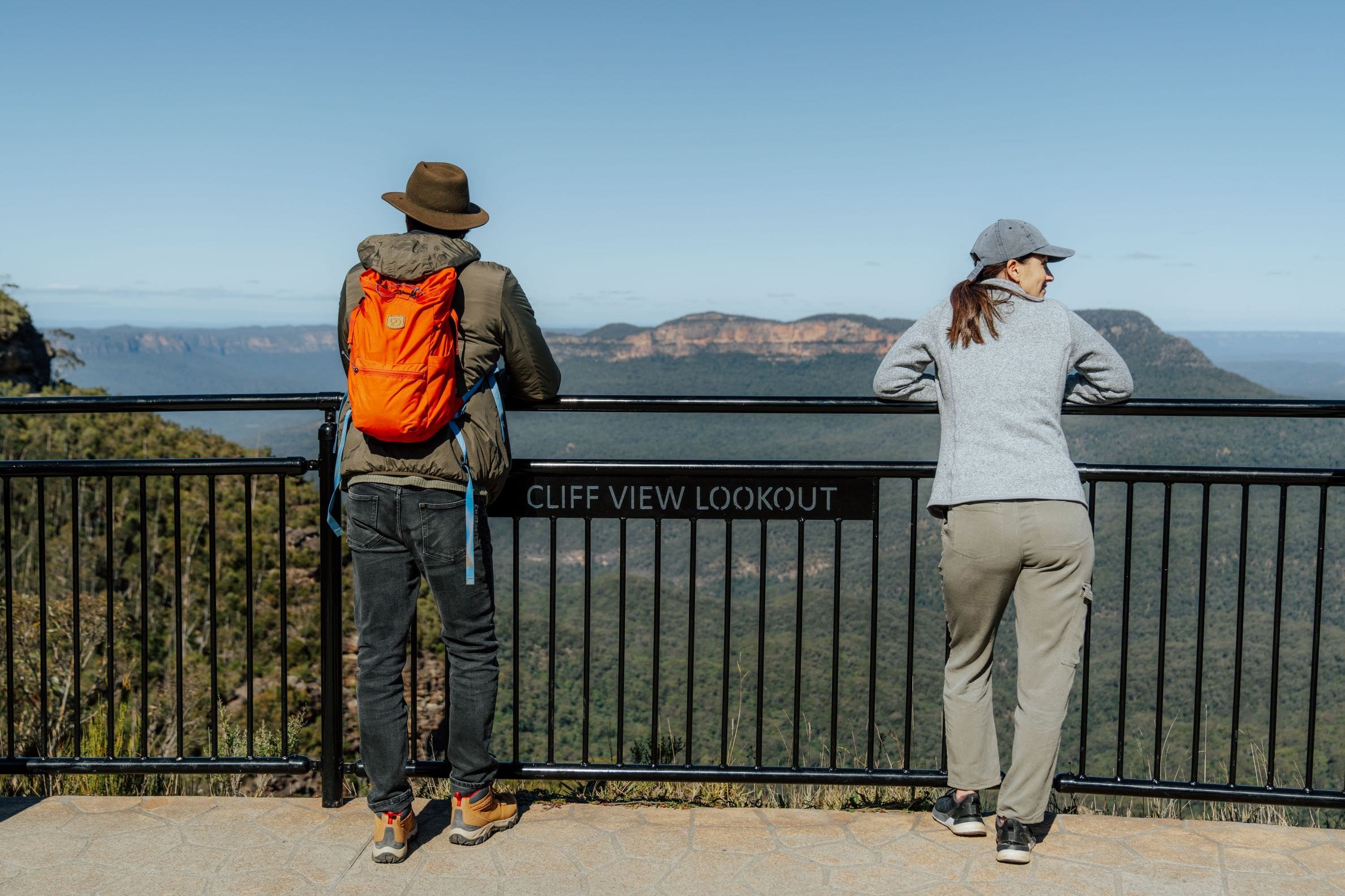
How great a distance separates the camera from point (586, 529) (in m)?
3.56

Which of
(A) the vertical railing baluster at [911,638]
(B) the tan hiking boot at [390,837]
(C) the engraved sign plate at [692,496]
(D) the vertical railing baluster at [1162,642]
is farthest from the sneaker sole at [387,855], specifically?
(D) the vertical railing baluster at [1162,642]

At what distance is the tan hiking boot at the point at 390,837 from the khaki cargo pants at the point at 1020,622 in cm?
164

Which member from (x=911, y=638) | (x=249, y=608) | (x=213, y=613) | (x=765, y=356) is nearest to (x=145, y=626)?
(x=213, y=613)

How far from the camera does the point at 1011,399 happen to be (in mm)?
3141

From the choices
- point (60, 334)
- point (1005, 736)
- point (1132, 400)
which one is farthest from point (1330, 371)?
point (1132, 400)

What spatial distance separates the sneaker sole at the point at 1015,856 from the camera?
10.8ft

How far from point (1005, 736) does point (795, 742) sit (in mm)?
35676

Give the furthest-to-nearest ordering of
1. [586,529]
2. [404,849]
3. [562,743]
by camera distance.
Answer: [562,743] < [586,529] < [404,849]

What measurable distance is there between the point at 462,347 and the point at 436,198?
1.37 ft

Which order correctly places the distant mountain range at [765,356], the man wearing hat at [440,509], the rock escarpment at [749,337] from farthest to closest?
the rock escarpment at [749,337], the distant mountain range at [765,356], the man wearing hat at [440,509]

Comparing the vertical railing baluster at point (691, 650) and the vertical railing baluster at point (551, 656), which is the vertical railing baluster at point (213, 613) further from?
the vertical railing baluster at point (691, 650)

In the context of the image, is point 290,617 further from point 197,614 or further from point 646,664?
point 646,664

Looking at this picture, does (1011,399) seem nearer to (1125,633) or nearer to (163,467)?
(1125,633)

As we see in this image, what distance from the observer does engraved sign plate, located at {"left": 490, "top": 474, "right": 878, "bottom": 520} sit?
3672 millimetres
